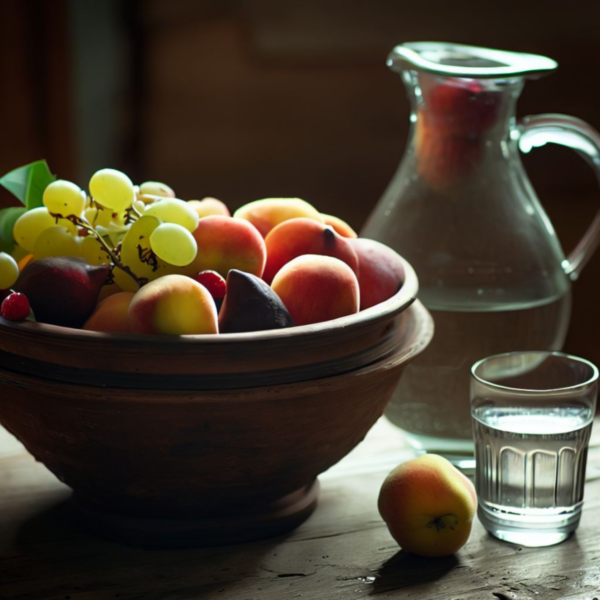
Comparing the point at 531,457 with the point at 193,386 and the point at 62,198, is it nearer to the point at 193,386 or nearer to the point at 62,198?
the point at 193,386

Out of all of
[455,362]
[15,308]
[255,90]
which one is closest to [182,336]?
[15,308]

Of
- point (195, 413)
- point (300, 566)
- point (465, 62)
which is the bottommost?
point (300, 566)

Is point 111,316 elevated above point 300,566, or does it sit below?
above

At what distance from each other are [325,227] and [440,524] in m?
0.25

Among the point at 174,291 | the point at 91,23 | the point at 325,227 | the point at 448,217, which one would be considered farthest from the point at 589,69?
the point at 174,291

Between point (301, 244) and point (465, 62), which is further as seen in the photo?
point (465, 62)

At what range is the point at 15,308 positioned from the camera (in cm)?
61

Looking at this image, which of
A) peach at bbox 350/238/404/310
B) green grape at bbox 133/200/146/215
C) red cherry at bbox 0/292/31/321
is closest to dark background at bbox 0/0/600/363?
peach at bbox 350/238/404/310

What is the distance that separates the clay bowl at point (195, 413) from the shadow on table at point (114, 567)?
Result: 14 mm

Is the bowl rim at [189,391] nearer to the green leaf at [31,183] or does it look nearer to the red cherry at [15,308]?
the red cherry at [15,308]

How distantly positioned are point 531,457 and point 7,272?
43 centimetres

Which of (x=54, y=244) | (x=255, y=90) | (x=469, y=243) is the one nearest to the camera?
(x=54, y=244)

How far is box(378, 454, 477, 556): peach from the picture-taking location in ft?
2.11

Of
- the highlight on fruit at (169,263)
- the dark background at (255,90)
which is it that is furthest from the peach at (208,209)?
the dark background at (255,90)
